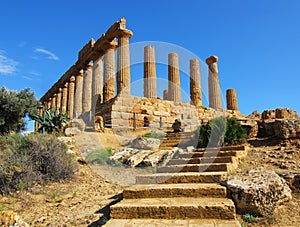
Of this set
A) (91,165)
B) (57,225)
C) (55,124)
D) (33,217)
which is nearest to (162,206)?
(57,225)

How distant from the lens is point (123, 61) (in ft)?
62.2

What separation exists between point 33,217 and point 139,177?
6.80 feet

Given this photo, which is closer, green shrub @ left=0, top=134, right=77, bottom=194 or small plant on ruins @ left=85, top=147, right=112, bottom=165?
green shrub @ left=0, top=134, right=77, bottom=194

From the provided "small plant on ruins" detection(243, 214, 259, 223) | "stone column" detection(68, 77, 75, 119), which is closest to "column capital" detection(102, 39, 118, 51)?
"stone column" detection(68, 77, 75, 119)

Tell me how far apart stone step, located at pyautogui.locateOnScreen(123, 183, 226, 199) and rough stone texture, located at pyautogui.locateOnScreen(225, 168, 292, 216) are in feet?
0.69

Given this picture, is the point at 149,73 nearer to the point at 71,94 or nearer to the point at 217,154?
the point at 71,94

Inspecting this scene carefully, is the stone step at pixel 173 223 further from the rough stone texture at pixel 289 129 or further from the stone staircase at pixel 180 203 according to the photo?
the rough stone texture at pixel 289 129

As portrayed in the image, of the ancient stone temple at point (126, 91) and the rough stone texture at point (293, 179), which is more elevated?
the ancient stone temple at point (126, 91)

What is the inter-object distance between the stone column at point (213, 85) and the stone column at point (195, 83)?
168cm

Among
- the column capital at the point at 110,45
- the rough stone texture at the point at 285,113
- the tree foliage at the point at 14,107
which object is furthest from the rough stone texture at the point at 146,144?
the column capital at the point at 110,45

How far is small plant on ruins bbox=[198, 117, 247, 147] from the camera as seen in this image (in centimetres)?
819

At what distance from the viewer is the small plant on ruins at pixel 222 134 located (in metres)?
8.19

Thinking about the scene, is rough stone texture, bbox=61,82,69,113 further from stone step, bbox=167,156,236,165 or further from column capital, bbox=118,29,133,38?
stone step, bbox=167,156,236,165

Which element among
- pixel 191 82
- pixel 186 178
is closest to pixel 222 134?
pixel 186 178
